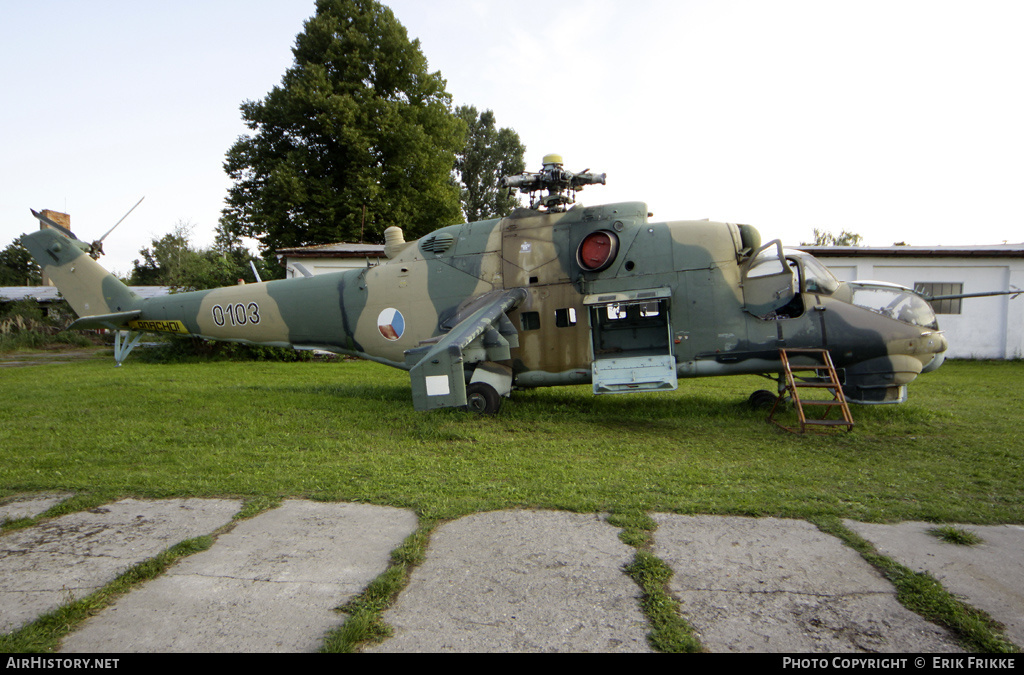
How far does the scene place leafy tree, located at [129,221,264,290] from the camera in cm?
1977

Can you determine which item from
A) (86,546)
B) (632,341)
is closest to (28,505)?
(86,546)

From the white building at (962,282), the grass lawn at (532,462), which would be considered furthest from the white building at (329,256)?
the white building at (962,282)

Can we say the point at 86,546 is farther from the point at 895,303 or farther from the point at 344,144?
the point at 344,144

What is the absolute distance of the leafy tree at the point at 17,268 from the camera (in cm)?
6272

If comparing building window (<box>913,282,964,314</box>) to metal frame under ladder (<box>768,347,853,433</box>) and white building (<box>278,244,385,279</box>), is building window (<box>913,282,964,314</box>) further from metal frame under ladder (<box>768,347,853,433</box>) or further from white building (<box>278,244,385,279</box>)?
white building (<box>278,244,385,279</box>)

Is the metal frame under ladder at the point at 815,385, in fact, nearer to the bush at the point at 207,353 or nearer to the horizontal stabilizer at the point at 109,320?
the horizontal stabilizer at the point at 109,320

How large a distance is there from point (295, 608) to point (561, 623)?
1.34m

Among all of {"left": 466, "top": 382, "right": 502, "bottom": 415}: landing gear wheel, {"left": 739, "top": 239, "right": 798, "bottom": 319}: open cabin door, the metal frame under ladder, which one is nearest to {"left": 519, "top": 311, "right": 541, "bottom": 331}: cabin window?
{"left": 466, "top": 382, "right": 502, "bottom": 415}: landing gear wheel

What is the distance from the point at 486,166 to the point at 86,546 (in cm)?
4513

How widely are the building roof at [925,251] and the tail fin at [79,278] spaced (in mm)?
19370

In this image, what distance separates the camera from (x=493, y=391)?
8.45 meters
